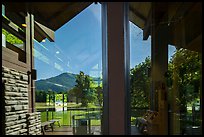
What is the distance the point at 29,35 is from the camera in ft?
12.8

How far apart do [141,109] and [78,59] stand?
1.07 m

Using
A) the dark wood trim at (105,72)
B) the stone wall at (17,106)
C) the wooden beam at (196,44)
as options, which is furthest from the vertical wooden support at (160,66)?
the stone wall at (17,106)

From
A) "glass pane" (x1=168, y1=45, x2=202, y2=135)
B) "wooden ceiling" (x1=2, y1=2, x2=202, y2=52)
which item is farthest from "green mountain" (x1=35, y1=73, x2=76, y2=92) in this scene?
"glass pane" (x1=168, y1=45, x2=202, y2=135)

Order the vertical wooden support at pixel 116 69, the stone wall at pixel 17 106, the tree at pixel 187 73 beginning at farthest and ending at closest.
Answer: the tree at pixel 187 73
the stone wall at pixel 17 106
the vertical wooden support at pixel 116 69

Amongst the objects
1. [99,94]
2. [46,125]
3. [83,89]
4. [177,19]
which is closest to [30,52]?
[83,89]

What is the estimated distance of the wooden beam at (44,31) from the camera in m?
3.79

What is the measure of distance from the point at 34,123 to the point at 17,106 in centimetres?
35

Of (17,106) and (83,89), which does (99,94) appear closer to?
(83,89)

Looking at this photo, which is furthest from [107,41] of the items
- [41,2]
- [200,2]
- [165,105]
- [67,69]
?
[165,105]

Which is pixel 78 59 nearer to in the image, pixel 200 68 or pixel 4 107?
pixel 4 107

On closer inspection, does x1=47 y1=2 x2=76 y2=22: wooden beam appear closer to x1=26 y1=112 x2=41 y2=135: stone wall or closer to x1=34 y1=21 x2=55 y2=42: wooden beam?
x1=34 y1=21 x2=55 y2=42: wooden beam

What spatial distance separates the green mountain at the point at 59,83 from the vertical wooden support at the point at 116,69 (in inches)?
18.3

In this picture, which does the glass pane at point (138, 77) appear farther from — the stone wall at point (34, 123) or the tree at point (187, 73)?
the stone wall at point (34, 123)

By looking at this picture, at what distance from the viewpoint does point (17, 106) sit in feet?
12.8
